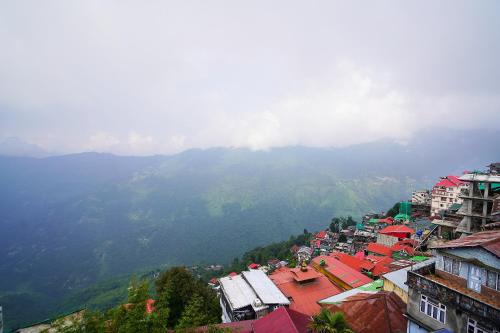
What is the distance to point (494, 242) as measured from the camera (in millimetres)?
10508

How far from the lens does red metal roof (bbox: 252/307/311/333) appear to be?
1680 centimetres

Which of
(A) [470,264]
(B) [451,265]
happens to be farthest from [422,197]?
(A) [470,264]

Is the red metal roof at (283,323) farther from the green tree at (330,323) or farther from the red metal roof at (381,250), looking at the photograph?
the red metal roof at (381,250)

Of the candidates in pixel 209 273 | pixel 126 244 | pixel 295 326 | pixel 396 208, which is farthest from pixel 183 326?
pixel 126 244

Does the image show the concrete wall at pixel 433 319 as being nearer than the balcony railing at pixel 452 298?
No

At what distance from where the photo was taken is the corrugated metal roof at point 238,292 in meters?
22.9

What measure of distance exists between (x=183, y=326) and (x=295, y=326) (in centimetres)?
833

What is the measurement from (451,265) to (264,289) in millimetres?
17062

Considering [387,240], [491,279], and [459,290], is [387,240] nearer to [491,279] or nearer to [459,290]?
[459,290]

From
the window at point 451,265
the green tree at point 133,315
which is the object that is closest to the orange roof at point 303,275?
the window at point 451,265

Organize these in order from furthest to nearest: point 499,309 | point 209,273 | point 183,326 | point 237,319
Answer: point 209,273, point 237,319, point 183,326, point 499,309

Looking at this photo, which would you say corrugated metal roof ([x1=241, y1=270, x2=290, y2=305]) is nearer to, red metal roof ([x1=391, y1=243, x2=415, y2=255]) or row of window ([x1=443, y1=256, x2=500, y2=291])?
row of window ([x1=443, y1=256, x2=500, y2=291])

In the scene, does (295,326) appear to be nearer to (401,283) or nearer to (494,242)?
(401,283)

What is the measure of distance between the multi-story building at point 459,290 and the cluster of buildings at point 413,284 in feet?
0.10
